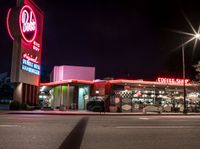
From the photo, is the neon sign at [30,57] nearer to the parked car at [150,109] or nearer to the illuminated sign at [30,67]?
Answer: the illuminated sign at [30,67]

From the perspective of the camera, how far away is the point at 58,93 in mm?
52312

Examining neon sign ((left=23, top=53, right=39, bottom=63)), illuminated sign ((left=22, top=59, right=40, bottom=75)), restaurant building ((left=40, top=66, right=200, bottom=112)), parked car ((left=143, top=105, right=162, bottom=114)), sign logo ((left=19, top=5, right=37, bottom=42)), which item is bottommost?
parked car ((left=143, top=105, right=162, bottom=114))

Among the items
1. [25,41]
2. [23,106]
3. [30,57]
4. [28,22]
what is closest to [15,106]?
[23,106]

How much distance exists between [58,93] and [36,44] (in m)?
10.3

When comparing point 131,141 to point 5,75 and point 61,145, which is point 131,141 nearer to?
point 61,145

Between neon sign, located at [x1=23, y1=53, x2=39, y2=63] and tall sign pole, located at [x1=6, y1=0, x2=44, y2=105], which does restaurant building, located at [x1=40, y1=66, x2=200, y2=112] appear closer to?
tall sign pole, located at [x1=6, y1=0, x2=44, y2=105]

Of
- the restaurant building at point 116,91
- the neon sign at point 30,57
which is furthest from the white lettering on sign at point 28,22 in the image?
the restaurant building at point 116,91

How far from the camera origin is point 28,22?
4247cm

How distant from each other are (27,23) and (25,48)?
3387 mm

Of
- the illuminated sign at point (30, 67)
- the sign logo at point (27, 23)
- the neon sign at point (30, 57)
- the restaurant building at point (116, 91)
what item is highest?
the sign logo at point (27, 23)

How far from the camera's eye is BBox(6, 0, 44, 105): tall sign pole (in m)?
39.6

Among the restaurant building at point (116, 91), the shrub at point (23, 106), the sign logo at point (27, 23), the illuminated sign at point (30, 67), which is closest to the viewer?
the shrub at point (23, 106)

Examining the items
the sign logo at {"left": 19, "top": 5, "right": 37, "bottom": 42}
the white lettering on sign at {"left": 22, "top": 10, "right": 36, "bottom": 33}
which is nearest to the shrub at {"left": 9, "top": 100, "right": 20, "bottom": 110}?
the sign logo at {"left": 19, "top": 5, "right": 37, "bottom": 42}

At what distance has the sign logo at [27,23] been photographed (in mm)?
40250
